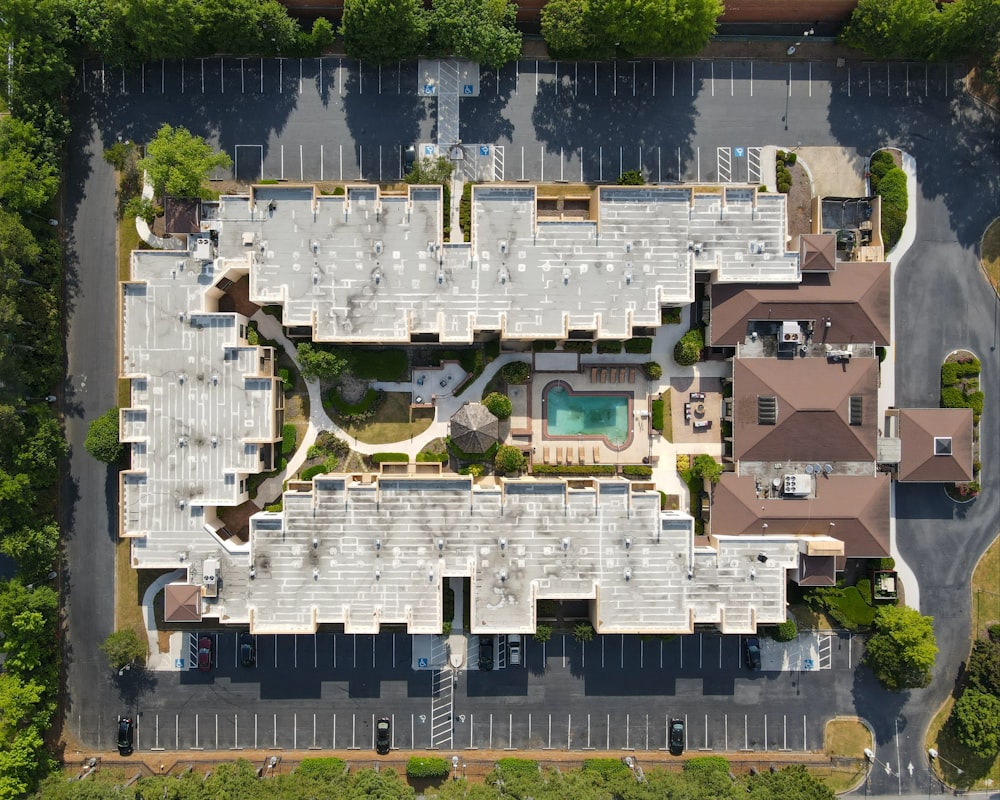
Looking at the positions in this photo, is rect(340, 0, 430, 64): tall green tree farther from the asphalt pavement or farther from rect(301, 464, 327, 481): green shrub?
rect(301, 464, 327, 481): green shrub

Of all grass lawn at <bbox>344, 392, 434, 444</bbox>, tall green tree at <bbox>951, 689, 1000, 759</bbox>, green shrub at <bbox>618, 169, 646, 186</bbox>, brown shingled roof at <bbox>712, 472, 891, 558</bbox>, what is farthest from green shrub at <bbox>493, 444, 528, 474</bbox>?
tall green tree at <bbox>951, 689, 1000, 759</bbox>

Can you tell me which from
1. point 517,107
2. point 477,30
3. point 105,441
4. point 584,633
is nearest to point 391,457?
point 584,633

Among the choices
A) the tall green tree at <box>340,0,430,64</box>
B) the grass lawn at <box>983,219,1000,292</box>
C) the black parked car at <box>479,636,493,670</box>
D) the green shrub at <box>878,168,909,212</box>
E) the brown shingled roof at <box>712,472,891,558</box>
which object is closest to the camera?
the tall green tree at <box>340,0,430,64</box>

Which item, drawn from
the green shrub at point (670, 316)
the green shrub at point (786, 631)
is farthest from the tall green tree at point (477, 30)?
the green shrub at point (786, 631)

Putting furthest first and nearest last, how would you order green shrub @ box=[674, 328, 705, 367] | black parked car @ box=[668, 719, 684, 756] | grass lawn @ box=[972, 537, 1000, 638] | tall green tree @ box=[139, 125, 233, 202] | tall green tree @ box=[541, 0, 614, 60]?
grass lawn @ box=[972, 537, 1000, 638] < black parked car @ box=[668, 719, 684, 756] < green shrub @ box=[674, 328, 705, 367] < tall green tree @ box=[541, 0, 614, 60] < tall green tree @ box=[139, 125, 233, 202]

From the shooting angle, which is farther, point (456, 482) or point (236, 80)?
point (236, 80)

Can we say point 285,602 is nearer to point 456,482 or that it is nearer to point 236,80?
point 456,482

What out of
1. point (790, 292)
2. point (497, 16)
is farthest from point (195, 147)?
point (790, 292)
